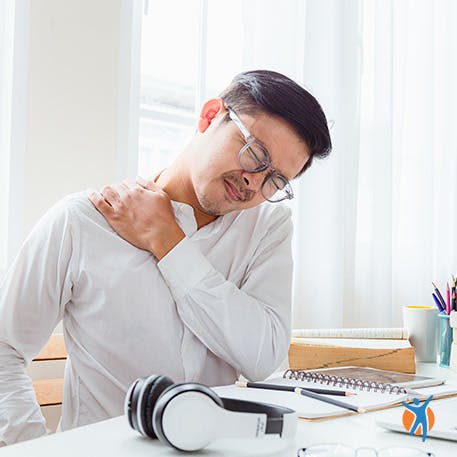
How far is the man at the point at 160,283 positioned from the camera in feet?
4.00

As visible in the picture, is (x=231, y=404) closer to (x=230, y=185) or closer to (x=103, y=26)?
(x=230, y=185)

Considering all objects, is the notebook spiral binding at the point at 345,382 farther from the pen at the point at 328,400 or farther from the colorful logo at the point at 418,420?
the colorful logo at the point at 418,420

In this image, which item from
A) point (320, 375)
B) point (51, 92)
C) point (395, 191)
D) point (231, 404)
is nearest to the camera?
point (231, 404)

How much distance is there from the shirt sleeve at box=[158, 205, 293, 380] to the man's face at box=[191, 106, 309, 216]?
107 millimetres

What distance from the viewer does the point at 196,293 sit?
1.20 meters

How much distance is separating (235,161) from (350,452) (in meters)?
0.62

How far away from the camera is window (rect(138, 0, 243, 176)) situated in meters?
2.24

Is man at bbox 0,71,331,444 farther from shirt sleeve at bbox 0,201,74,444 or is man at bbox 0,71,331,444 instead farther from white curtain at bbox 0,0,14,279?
white curtain at bbox 0,0,14,279

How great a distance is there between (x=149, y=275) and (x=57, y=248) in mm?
172

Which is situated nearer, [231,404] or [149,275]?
[231,404]

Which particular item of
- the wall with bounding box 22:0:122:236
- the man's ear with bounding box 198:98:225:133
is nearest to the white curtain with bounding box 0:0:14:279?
the wall with bounding box 22:0:122:236

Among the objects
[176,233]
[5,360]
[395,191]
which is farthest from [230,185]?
[395,191]

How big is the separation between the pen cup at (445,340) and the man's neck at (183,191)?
582 mm

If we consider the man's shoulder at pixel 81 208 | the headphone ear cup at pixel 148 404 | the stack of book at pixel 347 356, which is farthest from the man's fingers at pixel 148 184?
the headphone ear cup at pixel 148 404
